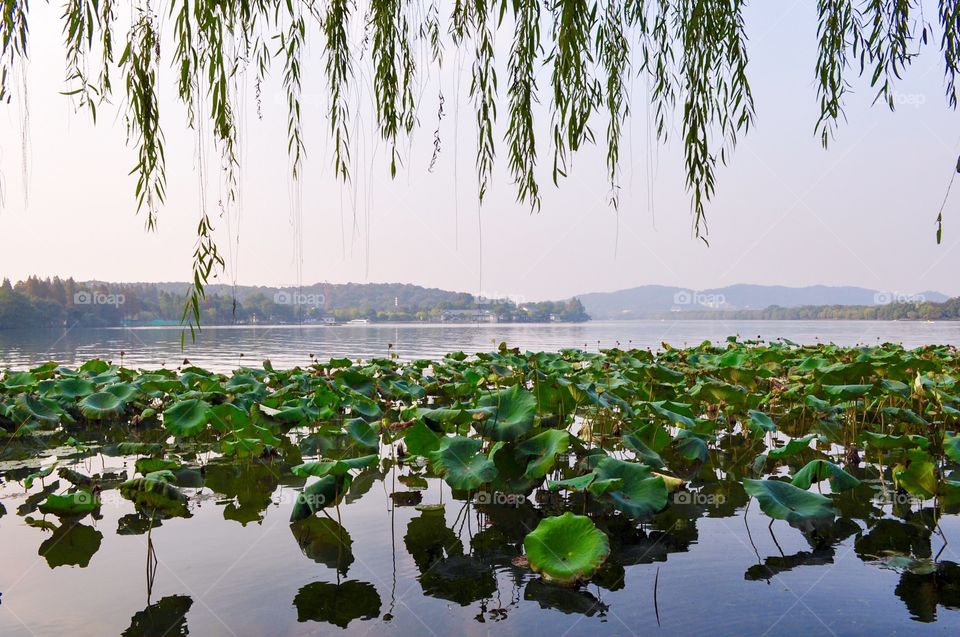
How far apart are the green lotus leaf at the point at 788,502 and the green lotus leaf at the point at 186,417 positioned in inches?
117

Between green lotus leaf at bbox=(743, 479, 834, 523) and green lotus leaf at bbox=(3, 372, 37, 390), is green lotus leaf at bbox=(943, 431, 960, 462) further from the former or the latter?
green lotus leaf at bbox=(3, 372, 37, 390)

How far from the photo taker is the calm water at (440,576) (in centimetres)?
197

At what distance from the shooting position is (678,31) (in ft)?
7.78

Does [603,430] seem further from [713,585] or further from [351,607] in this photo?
[351,607]

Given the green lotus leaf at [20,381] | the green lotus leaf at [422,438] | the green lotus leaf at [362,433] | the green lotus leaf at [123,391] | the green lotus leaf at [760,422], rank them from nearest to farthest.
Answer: the green lotus leaf at [422,438] → the green lotus leaf at [362,433] → the green lotus leaf at [760,422] → the green lotus leaf at [123,391] → the green lotus leaf at [20,381]

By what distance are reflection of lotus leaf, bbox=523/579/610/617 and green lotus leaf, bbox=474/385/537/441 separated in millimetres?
807

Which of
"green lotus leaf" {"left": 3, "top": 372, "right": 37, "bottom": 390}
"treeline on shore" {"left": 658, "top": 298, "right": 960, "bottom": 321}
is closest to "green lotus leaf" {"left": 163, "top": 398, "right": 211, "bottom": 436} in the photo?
"green lotus leaf" {"left": 3, "top": 372, "right": 37, "bottom": 390}

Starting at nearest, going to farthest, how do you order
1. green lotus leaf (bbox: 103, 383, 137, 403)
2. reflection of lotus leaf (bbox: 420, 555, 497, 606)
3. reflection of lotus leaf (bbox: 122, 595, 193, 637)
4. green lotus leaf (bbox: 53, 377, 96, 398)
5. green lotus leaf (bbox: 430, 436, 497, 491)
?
reflection of lotus leaf (bbox: 122, 595, 193, 637), reflection of lotus leaf (bbox: 420, 555, 497, 606), green lotus leaf (bbox: 430, 436, 497, 491), green lotus leaf (bbox: 103, 383, 137, 403), green lotus leaf (bbox: 53, 377, 96, 398)

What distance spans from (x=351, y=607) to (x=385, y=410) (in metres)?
3.52

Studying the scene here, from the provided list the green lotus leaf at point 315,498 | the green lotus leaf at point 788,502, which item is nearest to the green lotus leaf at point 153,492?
the green lotus leaf at point 315,498

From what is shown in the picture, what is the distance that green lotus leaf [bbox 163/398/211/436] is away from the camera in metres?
3.84

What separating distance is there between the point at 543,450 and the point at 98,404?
3518 millimetres

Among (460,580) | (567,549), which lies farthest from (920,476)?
(460,580)

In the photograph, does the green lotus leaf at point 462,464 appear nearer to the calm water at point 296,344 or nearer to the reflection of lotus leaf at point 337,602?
the reflection of lotus leaf at point 337,602
